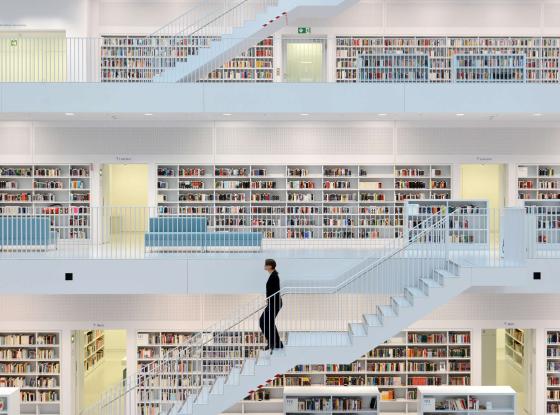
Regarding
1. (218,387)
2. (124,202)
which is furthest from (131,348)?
(124,202)

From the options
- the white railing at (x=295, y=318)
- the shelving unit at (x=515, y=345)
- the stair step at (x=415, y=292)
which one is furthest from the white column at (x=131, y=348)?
the shelving unit at (x=515, y=345)

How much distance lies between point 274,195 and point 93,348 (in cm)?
527

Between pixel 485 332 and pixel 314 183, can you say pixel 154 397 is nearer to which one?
pixel 314 183

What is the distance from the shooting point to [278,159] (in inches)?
529

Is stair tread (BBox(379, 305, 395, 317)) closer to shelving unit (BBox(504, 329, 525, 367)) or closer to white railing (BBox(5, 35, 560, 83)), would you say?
white railing (BBox(5, 35, 560, 83))

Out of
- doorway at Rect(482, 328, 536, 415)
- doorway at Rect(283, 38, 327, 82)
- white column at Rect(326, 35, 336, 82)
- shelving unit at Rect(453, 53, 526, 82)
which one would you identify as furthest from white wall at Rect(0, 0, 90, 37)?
doorway at Rect(482, 328, 536, 415)

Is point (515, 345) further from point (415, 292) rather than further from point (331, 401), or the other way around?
point (415, 292)

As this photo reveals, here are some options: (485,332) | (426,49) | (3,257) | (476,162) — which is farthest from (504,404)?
(3,257)

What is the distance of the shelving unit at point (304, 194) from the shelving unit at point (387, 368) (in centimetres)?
214

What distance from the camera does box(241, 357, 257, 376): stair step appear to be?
889 centimetres

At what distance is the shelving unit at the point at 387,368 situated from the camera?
41.8ft

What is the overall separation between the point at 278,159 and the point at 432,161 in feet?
9.75

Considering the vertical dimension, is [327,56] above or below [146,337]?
above

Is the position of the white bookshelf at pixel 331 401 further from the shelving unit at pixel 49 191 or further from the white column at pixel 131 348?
the shelving unit at pixel 49 191
